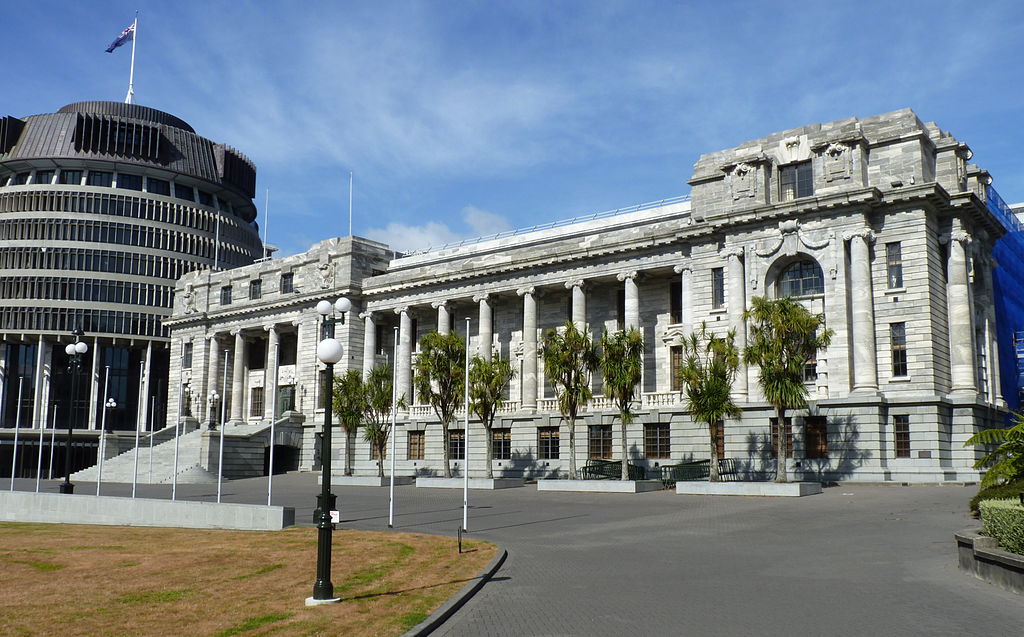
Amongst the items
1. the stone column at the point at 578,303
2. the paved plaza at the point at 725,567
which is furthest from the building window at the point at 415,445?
the paved plaza at the point at 725,567

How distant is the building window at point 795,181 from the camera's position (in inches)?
1999

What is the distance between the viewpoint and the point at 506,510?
35.2 meters

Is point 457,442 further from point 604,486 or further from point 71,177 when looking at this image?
point 71,177

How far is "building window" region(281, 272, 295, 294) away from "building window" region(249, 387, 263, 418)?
1022 centimetres

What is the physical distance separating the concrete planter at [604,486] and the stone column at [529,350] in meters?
15.1

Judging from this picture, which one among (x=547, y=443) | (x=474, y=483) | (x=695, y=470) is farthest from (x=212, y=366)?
(x=695, y=470)

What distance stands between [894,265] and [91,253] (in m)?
81.8

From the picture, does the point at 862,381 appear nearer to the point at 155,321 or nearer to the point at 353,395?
the point at 353,395

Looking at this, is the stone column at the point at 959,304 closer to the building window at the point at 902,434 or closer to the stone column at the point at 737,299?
the building window at the point at 902,434

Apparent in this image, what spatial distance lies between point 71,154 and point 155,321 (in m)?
20.2

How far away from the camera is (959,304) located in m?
48.0

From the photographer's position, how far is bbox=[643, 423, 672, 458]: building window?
54344 millimetres

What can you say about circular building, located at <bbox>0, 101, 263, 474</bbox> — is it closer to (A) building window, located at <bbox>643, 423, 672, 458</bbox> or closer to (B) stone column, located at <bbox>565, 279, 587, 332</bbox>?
(B) stone column, located at <bbox>565, 279, 587, 332</bbox>

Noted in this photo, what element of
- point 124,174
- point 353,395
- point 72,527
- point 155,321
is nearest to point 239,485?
point 353,395
